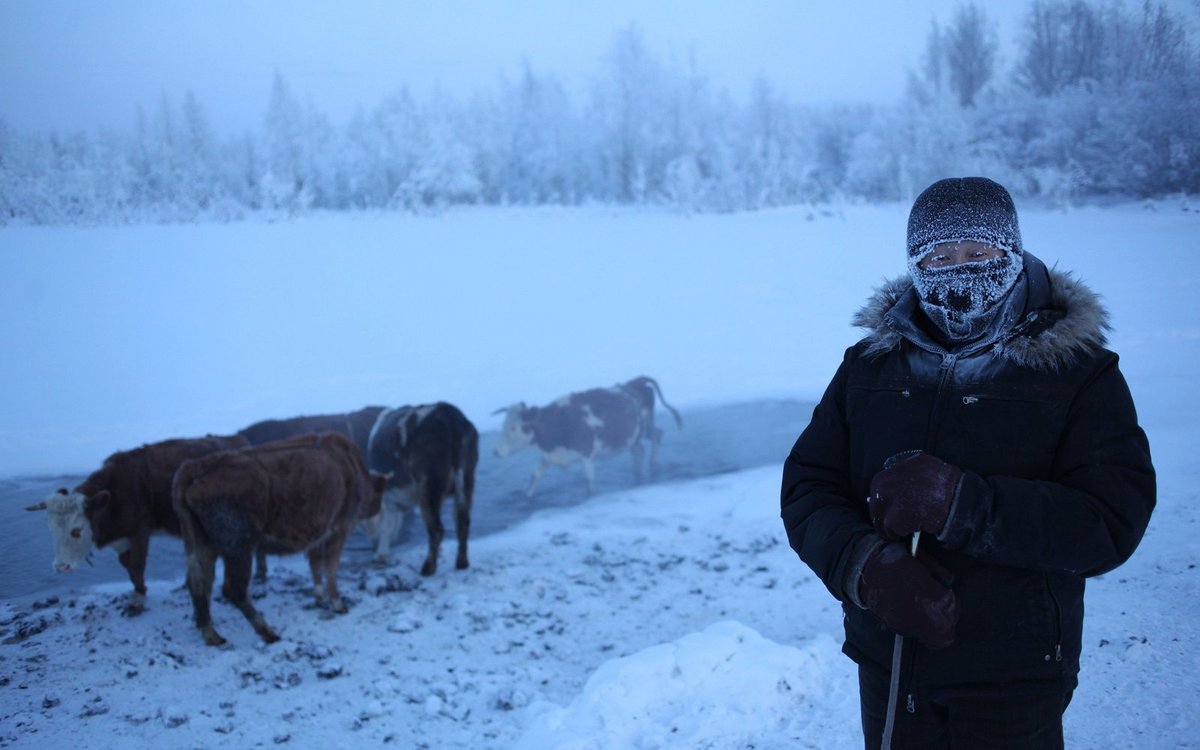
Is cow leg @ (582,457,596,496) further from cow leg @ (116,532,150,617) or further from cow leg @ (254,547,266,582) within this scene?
cow leg @ (116,532,150,617)

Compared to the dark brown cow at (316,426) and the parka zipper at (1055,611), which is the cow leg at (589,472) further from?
the parka zipper at (1055,611)

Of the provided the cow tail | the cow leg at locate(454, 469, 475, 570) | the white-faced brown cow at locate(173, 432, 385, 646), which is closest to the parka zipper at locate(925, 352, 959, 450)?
the white-faced brown cow at locate(173, 432, 385, 646)

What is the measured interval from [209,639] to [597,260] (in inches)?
311

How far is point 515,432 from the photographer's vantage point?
348 inches

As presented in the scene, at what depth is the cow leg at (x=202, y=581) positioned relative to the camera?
520 centimetres

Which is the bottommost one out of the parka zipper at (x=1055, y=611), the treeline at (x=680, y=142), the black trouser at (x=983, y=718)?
the black trouser at (x=983, y=718)

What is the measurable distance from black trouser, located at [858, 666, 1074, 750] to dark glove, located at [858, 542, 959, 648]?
0.67 feet

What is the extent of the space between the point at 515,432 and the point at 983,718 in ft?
23.7

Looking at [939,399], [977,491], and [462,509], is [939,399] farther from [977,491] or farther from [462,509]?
[462,509]

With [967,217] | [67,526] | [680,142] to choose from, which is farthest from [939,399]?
[680,142]

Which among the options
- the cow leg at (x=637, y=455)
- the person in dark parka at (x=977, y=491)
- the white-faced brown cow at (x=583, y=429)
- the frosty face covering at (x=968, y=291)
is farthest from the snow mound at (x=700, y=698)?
the cow leg at (x=637, y=455)

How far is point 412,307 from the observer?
10.8 m

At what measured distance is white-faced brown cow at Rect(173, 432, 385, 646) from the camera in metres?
5.27

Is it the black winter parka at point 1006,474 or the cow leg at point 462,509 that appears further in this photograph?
the cow leg at point 462,509
